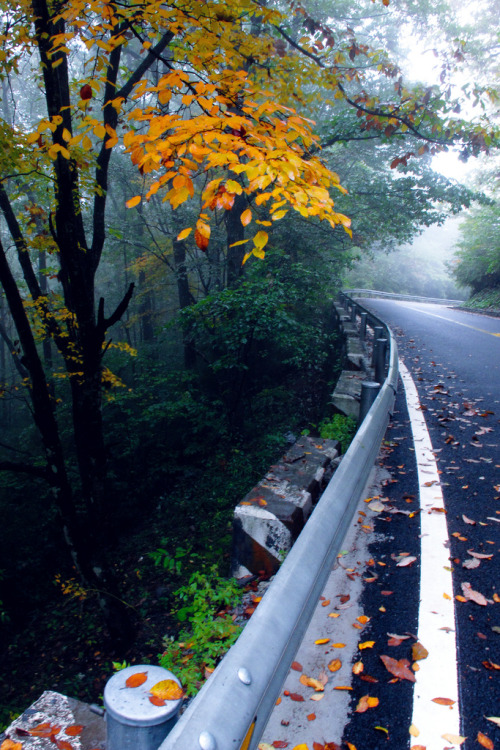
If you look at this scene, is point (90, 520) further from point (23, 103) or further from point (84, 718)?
point (23, 103)

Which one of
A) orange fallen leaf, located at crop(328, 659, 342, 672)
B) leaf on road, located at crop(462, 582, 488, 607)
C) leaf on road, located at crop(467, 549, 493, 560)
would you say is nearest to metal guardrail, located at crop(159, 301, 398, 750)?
orange fallen leaf, located at crop(328, 659, 342, 672)

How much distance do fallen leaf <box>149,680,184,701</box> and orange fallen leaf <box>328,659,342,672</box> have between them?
1.31m

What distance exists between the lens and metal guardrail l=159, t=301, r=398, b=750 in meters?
0.99

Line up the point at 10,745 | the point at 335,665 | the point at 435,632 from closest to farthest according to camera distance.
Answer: the point at 10,745, the point at 335,665, the point at 435,632

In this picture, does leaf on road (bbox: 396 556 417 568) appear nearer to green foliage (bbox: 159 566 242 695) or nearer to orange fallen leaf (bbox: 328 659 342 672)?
orange fallen leaf (bbox: 328 659 342 672)

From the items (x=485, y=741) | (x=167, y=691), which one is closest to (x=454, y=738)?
(x=485, y=741)

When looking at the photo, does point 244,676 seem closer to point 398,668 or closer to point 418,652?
point 398,668

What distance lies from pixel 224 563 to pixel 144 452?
6.42 m

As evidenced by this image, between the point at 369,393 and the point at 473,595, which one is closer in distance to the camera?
the point at 473,595

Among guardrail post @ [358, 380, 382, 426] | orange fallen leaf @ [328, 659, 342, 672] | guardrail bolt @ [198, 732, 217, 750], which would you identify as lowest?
orange fallen leaf @ [328, 659, 342, 672]

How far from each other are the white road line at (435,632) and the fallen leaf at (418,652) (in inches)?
0.7

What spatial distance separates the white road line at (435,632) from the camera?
1.84 m

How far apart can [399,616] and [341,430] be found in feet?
11.2

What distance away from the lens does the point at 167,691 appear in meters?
1.11
